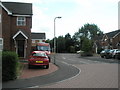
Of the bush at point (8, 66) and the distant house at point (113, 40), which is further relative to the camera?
the distant house at point (113, 40)

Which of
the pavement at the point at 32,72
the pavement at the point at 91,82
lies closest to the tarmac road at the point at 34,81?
the pavement at the point at 91,82

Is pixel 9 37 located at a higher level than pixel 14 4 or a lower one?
lower

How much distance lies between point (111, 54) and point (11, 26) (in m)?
18.1

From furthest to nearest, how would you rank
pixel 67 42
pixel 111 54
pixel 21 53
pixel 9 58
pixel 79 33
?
pixel 79 33, pixel 67 42, pixel 111 54, pixel 21 53, pixel 9 58

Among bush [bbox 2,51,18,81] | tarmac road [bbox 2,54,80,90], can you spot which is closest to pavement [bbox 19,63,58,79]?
tarmac road [bbox 2,54,80,90]

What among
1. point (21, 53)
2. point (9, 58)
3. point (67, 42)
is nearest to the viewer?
point (9, 58)

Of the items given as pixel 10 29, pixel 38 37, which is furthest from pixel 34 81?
pixel 38 37

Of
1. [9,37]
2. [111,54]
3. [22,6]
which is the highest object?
[22,6]

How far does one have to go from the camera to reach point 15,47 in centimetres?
2347

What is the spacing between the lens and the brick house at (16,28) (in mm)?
22453

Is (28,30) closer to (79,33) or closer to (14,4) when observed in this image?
(14,4)

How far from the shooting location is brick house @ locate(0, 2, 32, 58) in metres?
22.5

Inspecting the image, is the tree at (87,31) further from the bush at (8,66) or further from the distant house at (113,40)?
the bush at (8,66)

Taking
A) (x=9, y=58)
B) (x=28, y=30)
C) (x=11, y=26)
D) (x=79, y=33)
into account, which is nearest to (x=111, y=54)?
(x=28, y=30)
